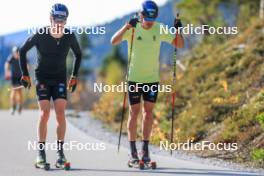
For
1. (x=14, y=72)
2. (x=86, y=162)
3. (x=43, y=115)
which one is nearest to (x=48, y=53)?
(x=43, y=115)

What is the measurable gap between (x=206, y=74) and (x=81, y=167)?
893 centimetres

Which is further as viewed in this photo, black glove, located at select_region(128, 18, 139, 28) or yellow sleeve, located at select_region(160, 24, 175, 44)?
yellow sleeve, located at select_region(160, 24, 175, 44)

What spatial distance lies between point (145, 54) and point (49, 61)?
1.33 metres

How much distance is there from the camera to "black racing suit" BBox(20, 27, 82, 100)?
10.3 metres

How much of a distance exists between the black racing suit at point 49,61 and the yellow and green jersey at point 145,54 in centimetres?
94

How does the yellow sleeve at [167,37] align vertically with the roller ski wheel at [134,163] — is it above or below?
above

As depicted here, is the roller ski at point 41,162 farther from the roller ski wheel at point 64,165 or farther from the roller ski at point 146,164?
the roller ski at point 146,164

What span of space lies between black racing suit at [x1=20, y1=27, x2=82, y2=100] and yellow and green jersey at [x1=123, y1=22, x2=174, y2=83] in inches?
36.9

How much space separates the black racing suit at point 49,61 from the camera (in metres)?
10.3

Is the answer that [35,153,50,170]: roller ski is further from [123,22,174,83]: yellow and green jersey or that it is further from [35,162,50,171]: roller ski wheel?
[123,22,174,83]: yellow and green jersey

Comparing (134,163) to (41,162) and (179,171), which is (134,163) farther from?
(41,162)

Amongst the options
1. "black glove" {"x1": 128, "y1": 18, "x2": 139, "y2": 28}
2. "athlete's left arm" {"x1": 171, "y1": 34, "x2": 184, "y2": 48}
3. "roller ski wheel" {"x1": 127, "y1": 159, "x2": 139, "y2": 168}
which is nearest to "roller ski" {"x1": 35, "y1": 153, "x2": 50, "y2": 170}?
"roller ski wheel" {"x1": 127, "y1": 159, "x2": 139, "y2": 168}

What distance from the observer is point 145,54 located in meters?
10.5

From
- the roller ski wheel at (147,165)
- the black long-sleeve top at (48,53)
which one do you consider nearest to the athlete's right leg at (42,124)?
the black long-sleeve top at (48,53)
